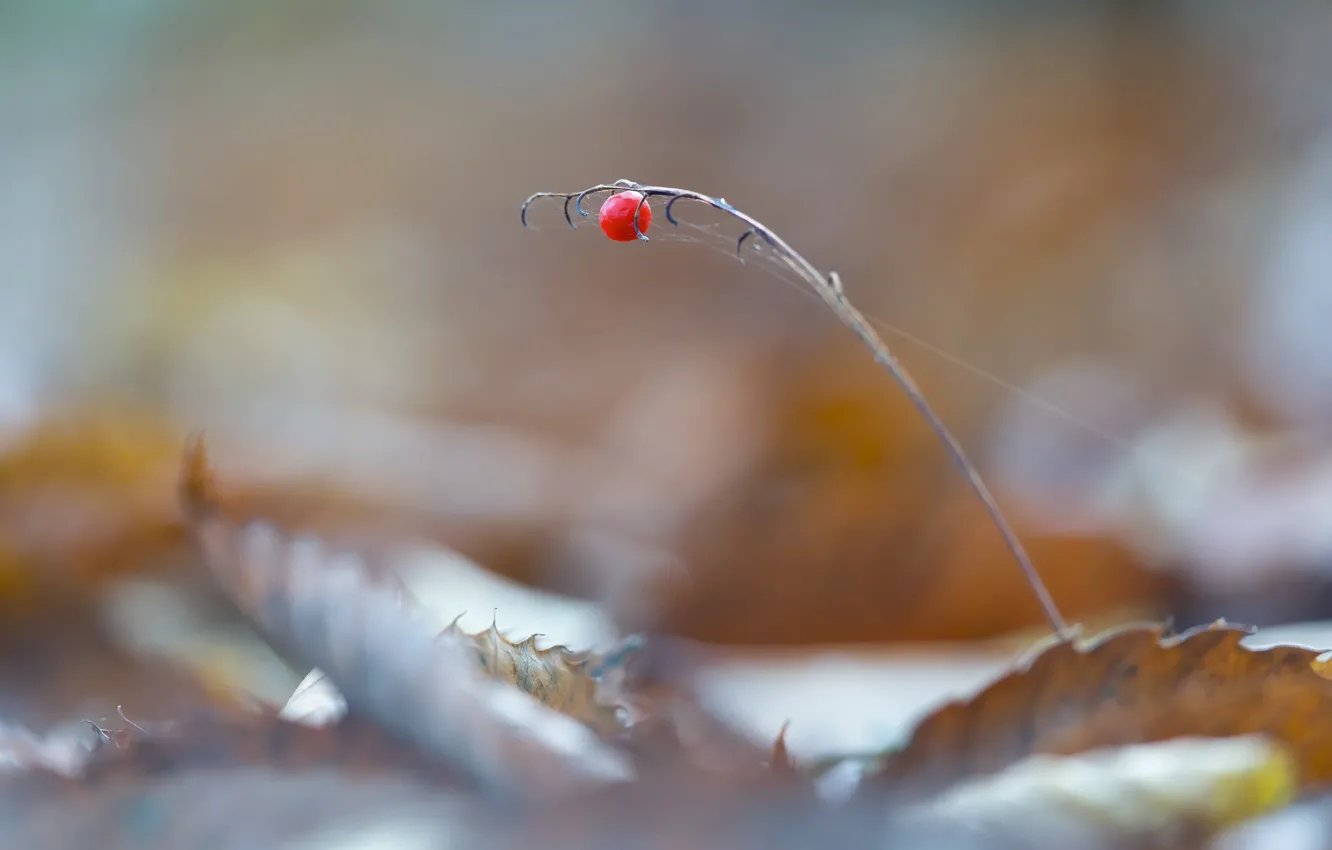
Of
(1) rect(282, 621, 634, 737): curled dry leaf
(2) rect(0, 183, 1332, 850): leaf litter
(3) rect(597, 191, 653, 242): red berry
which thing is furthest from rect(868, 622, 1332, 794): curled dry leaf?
(3) rect(597, 191, 653, 242): red berry

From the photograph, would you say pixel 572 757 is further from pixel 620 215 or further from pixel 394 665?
pixel 620 215

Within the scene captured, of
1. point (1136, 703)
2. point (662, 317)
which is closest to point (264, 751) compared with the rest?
point (1136, 703)

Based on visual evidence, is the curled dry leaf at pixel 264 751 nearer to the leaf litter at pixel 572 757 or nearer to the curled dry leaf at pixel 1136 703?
the leaf litter at pixel 572 757

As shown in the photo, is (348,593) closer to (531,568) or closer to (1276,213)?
(531,568)

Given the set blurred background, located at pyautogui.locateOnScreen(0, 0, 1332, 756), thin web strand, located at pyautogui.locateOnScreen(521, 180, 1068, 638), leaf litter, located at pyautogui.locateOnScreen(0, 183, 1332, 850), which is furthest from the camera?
blurred background, located at pyautogui.locateOnScreen(0, 0, 1332, 756)

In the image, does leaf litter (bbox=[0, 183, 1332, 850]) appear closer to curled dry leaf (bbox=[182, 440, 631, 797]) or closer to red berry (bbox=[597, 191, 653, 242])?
curled dry leaf (bbox=[182, 440, 631, 797])

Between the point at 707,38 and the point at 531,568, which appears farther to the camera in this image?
the point at 707,38

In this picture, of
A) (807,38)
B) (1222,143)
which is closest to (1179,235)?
(1222,143)
